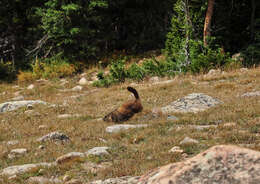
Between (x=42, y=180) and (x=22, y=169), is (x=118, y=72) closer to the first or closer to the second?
(x=22, y=169)

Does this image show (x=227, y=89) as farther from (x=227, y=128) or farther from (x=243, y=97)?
(x=227, y=128)

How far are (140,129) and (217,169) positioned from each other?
4.44 metres

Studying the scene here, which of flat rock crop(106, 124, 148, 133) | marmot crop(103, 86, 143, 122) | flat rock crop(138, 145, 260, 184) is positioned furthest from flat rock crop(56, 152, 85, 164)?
marmot crop(103, 86, 143, 122)

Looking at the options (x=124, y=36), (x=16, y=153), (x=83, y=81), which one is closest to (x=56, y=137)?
(x=16, y=153)

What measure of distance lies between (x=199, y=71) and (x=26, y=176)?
10158 mm

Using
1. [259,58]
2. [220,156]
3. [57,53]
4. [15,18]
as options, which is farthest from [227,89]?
[15,18]

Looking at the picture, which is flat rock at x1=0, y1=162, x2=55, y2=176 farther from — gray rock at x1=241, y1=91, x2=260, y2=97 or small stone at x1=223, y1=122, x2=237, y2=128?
gray rock at x1=241, y1=91, x2=260, y2=97

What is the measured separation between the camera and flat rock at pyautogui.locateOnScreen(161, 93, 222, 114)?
813cm

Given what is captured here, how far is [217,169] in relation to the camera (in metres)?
2.40

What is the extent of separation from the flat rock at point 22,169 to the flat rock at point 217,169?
275 centimetres

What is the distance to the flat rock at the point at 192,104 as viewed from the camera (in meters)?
8.13

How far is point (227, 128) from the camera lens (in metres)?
6.11

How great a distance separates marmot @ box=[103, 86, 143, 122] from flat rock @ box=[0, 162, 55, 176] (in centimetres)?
299

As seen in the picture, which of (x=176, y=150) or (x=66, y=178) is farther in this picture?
(x=176, y=150)
